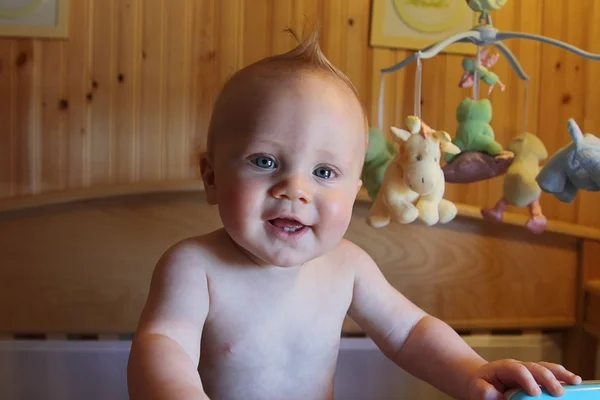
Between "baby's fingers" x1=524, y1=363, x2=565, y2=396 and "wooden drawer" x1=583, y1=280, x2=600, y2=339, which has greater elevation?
"baby's fingers" x1=524, y1=363, x2=565, y2=396

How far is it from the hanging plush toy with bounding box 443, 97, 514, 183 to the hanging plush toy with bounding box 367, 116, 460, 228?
7 cm

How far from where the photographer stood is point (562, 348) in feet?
4.30

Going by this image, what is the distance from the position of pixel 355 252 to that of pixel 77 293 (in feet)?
2.03

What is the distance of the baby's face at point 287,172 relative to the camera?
2.16ft

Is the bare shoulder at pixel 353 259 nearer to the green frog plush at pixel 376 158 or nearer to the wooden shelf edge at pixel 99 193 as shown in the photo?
the green frog plush at pixel 376 158

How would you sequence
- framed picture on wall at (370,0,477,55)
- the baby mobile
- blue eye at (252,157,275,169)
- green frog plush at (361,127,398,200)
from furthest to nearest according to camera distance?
framed picture on wall at (370,0,477,55) → green frog plush at (361,127,398,200) → the baby mobile → blue eye at (252,157,275,169)

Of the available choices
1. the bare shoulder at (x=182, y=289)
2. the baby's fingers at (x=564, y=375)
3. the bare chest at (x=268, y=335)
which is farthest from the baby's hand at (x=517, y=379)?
the bare shoulder at (x=182, y=289)

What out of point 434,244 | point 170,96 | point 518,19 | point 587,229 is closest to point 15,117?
point 170,96

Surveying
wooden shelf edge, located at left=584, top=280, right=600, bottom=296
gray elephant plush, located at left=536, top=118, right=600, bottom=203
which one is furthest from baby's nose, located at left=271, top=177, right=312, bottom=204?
wooden shelf edge, located at left=584, top=280, right=600, bottom=296

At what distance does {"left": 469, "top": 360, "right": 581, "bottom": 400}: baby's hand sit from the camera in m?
0.59

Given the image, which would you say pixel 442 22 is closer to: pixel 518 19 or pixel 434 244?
pixel 518 19

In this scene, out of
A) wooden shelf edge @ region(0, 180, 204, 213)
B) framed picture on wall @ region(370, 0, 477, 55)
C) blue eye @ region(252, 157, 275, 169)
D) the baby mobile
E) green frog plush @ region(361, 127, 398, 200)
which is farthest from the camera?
framed picture on wall @ region(370, 0, 477, 55)

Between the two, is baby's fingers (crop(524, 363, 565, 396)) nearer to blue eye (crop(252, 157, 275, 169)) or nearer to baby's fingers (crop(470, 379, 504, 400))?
baby's fingers (crop(470, 379, 504, 400))

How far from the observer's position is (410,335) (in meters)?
0.82
